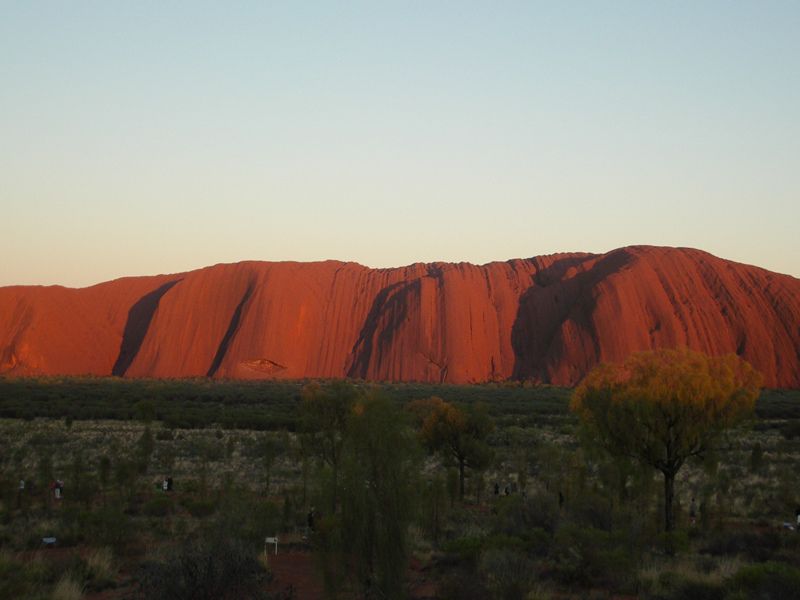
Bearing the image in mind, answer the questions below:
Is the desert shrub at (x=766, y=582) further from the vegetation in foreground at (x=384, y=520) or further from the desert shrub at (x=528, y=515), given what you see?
the desert shrub at (x=528, y=515)

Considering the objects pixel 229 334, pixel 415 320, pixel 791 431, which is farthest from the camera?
pixel 229 334

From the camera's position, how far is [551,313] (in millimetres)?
78000

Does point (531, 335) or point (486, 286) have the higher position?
point (486, 286)

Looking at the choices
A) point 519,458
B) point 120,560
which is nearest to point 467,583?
point 120,560

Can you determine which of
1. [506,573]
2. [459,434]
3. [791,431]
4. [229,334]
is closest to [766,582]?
[506,573]

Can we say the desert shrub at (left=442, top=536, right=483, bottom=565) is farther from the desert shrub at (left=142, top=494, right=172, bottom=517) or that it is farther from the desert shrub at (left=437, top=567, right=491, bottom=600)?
the desert shrub at (left=142, top=494, right=172, bottom=517)

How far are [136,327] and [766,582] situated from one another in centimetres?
9054

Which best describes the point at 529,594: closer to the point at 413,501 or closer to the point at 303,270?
the point at 413,501

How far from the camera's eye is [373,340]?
8100 centimetres

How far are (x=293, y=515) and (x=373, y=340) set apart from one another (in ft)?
216

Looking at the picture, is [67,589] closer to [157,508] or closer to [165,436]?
[157,508]

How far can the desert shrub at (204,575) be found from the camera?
8672 millimetres

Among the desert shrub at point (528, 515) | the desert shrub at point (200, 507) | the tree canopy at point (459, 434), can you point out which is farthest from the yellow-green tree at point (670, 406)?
the desert shrub at point (200, 507)

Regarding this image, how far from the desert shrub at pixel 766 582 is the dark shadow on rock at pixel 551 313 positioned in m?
63.6
